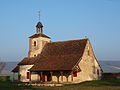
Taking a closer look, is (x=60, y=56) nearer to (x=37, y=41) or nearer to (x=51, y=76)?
(x=51, y=76)

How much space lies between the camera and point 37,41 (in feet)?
139

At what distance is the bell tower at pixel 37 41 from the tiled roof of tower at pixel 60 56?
1108 millimetres

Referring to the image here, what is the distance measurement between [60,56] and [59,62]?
1849 millimetres

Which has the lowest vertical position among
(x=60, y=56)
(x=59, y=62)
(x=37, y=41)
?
(x=59, y=62)

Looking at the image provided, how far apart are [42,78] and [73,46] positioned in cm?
750

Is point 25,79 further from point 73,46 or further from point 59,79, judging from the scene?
point 73,46

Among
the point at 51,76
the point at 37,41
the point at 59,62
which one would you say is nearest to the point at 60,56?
the point at 59,62

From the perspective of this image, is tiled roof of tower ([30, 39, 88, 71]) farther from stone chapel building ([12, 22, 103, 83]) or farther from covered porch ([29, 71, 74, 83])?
covered porch ([29, 71, 74, 83])

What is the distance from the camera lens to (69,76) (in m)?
34.7

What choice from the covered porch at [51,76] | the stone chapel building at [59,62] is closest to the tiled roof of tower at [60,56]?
the stone chapel building at [59,62]

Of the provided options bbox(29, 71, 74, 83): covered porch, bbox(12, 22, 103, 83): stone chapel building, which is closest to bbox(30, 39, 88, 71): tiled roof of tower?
bbox(12, 22, 103, 83): stone chapel building

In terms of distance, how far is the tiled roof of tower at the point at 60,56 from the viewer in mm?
34700

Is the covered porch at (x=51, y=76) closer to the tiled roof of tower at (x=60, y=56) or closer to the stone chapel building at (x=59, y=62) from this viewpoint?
the stone chapel building at (x=59, y=62)

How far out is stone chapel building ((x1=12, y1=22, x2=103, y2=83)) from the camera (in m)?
34.8
